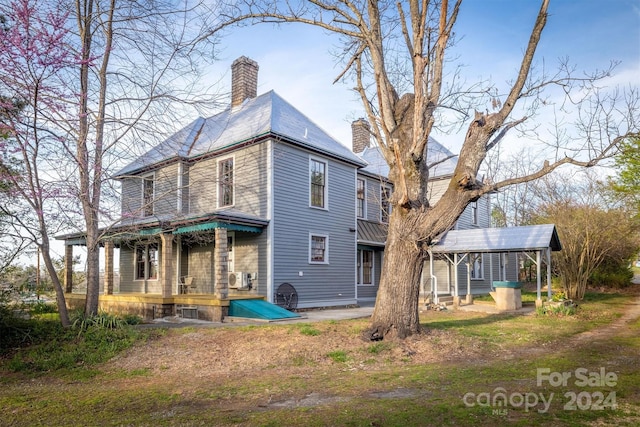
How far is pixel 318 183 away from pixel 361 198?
3.83 metres

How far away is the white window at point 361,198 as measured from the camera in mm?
20297

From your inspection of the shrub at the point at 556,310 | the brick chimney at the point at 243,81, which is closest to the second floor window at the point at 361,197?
the brick chimney at the point at 243,81

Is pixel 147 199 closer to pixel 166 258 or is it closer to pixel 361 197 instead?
pixel 166 258

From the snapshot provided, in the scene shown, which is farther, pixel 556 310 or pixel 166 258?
pixel 166 258

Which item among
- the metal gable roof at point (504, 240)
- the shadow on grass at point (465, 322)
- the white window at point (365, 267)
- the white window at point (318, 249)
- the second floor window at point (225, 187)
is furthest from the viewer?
the white window at point (365, 267)

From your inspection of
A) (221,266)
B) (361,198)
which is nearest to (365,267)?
(361,198)

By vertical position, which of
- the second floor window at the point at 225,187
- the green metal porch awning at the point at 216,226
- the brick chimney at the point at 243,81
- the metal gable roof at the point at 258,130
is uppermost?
the brick chimney at the point at 243,81

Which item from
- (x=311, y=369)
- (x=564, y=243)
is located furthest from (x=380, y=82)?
(x=564, y=243)

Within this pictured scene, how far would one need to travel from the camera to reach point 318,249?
55.5ft

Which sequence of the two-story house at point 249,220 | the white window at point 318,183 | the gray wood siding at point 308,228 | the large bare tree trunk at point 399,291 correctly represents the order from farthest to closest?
the white window at point 318,183 → the gray wood siding at point 308,228 → the two-story house at point 249,220 → the large bare tree trunk at point 399,291

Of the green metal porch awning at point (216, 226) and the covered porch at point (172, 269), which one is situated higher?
the green metal porch awning at point (216, 226)

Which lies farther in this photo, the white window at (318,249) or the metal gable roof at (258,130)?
the white window at (318,249)

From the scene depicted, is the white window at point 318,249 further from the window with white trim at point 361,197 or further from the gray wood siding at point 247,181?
the window with white trim at point 361,197

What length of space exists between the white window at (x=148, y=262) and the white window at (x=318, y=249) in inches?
261
